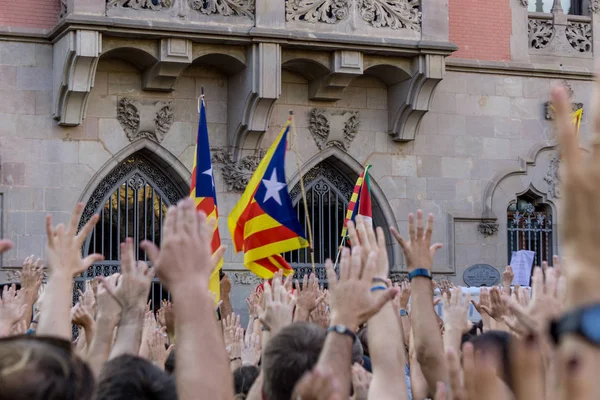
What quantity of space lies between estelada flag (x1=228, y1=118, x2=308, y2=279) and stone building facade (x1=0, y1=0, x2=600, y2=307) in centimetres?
421

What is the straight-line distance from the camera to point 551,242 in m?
18.7

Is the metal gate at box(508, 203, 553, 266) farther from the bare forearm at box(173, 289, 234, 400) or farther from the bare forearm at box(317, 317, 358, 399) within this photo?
the bare forearm at box(173, 289, 234, 400)

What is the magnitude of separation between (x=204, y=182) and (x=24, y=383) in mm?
9575

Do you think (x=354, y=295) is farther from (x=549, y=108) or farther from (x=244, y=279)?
(x=549, y=108)

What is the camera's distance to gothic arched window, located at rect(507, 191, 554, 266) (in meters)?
18.5

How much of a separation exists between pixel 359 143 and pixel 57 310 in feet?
44.7

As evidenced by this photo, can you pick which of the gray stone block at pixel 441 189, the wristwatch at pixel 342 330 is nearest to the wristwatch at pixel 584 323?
the wristwatch at pixel 342 330

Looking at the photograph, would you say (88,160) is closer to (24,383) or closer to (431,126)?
(431,126)

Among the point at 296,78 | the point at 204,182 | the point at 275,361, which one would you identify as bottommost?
the point at 275,361

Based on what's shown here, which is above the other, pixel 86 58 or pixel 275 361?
pixel 86 58

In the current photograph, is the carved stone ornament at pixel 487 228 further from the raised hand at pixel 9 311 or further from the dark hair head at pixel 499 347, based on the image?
the dark hair head at pixel 499 347

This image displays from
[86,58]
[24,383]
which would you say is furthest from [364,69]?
[24,383]

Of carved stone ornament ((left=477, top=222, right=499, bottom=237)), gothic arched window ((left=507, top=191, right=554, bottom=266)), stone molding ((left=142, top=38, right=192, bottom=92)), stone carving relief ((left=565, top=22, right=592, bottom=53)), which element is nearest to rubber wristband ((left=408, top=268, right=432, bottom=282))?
stone molding ((left=142, top=38, right=192, bottom=92))

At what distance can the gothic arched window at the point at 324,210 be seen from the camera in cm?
1745
